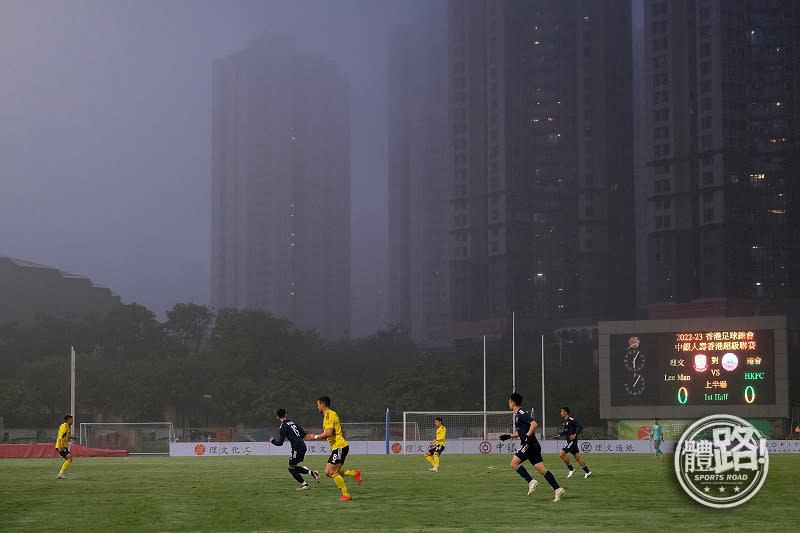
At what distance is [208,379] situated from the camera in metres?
112

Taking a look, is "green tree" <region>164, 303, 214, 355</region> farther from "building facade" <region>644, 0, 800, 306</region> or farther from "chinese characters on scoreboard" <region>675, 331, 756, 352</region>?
"chinese characters on scoreboard" <region>675, 331, 756, 352</region>

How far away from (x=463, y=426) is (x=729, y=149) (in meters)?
107

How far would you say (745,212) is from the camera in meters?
158

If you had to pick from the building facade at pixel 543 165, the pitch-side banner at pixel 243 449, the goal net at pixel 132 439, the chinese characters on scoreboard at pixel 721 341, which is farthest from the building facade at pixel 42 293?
the chinese characters on scoreboard at pixel 721 341

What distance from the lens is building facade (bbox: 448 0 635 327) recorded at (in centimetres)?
17512

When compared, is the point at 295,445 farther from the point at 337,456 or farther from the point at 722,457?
the point at 722,457

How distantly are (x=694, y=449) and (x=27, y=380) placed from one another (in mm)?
101168

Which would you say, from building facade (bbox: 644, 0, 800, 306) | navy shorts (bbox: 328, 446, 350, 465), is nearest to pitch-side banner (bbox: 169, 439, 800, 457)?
navy shorts (bbox: 328, 446, 350, 465)

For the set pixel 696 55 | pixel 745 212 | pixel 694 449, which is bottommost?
pixel 694 449

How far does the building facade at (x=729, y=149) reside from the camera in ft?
512

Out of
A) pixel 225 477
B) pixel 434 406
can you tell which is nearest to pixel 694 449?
pixel 225 477

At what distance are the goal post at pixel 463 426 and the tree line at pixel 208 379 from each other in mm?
31118

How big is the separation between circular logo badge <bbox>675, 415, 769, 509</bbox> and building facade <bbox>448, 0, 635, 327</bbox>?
15631 cm

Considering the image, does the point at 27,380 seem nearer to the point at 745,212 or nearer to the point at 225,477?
the point at 225,477
